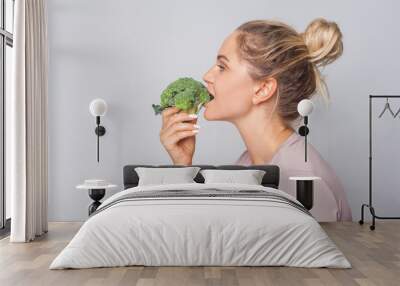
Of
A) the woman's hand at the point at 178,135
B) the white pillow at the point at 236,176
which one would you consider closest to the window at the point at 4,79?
the woman's hand at the point at 178,135

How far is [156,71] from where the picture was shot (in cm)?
773

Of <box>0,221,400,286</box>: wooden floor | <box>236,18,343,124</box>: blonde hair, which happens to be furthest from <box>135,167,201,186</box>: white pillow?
A: <box>0,221,400,286</box>: wooden floor

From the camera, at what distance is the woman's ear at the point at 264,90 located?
7.55m

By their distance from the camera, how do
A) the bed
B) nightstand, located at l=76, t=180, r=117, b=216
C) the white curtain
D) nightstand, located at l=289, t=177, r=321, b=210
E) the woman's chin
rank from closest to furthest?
the bed < the white curtain < nightstand, located at l=76, t=180, r=117, b=216 < nightstand, located at l=289, t=177, r=321, b=210 < the woman's chin

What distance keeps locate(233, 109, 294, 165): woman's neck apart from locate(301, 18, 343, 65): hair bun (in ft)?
3.11

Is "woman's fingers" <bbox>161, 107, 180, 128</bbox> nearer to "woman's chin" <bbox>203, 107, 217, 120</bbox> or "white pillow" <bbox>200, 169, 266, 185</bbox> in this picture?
"woman's chin" <bbox>203, 107, 217, 120</bbox>

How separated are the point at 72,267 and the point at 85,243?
0.68ft

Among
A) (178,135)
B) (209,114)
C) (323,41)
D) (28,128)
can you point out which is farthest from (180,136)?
(323,41)

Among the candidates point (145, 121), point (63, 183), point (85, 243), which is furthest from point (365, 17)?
point (85, 243)

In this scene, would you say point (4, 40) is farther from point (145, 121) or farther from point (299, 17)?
point (299, 17)

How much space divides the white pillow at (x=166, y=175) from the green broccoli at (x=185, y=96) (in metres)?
0.88

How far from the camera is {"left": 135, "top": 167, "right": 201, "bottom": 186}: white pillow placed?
6.98 metres

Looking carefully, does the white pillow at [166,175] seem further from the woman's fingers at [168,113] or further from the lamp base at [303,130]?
the lamp base at [303,130]

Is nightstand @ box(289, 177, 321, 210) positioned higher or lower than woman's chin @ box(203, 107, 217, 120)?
lower
